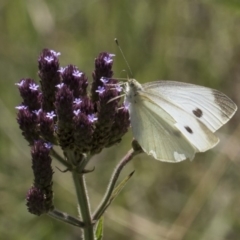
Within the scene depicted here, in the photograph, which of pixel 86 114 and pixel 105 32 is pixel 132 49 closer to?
pixel 105 32

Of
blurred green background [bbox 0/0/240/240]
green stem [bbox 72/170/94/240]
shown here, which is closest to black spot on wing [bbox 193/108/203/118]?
green stem [bbox 72/170/94/240]

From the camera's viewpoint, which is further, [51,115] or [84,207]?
[51,115]

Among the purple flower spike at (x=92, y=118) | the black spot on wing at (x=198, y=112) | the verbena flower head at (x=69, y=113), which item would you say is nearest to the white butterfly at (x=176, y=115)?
the black spot on wing at (x=198, y=112)

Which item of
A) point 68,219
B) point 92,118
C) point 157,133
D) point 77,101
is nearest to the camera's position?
point 68,219

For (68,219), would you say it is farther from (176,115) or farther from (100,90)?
(176,115)

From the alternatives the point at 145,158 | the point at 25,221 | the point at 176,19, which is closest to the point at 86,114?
the point at 25,221

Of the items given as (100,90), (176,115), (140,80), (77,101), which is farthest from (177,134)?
(140,80)

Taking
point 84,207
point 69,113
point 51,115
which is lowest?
point 84,207
